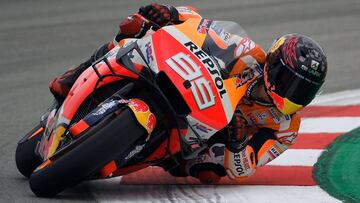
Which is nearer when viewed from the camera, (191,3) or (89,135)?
(89,135)

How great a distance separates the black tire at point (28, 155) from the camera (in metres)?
6.29

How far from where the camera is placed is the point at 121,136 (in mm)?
5238

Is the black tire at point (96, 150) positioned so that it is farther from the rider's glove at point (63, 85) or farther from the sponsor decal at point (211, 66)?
the rider's glove at point (63, 85)

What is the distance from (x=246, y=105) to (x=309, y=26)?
18.5 ft

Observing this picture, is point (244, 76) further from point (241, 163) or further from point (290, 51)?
point (241, 163)

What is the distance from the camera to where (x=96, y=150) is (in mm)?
5219

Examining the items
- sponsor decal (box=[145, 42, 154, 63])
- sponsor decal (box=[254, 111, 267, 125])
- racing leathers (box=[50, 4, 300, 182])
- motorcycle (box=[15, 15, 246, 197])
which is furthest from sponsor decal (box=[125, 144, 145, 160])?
sponsor decal (box=[254, 111, 267, 125])

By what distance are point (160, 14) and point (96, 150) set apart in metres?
1.47

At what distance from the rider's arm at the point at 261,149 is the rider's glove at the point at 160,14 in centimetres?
96

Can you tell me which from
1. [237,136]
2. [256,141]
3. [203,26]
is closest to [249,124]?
[256,141]

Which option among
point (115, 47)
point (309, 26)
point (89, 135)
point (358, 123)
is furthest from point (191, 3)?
point (89, 135)

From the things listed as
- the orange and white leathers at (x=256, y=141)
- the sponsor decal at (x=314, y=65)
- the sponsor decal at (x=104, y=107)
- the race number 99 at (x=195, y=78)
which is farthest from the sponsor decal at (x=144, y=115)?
the sponsor decal at (x=314, y=65)

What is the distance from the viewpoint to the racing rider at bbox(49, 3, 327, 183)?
18.7 feet

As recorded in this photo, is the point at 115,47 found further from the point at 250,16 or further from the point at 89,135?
the point at 250,16
